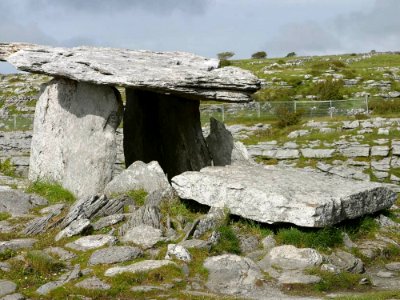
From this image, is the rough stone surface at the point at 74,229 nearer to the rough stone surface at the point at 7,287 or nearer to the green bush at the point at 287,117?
the rough stone surface at the point at 7,287

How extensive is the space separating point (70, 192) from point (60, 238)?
3.30 metres

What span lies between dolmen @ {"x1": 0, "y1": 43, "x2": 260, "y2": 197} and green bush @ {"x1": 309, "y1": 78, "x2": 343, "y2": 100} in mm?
28613

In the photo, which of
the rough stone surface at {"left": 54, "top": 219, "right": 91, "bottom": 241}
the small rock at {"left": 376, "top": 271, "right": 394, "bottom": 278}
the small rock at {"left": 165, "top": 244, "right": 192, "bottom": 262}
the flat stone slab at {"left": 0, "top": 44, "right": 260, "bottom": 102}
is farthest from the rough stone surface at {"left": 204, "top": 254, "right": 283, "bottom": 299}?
the flat stone slab at {"left": 0, "top": 44, "right": 260, "bottom": 102}

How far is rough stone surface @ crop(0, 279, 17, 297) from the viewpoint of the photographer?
9.25 metres

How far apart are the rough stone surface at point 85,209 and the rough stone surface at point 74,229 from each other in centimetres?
37

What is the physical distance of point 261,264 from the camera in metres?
10.8

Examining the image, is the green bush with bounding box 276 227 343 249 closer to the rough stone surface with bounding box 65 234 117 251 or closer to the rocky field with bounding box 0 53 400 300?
the rocky field with bounding box 0 53 400 300

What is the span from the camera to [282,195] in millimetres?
12094

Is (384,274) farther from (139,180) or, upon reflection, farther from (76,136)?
(76,136)

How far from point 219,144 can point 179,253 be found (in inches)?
281

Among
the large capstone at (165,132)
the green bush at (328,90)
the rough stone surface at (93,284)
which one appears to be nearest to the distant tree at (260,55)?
the green bush at (328,90)

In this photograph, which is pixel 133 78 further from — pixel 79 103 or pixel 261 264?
pixel 261 264

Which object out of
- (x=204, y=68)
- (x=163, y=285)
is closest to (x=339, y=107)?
(x=204, y=68)

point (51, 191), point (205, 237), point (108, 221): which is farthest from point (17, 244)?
Answer: point (205, 237)
